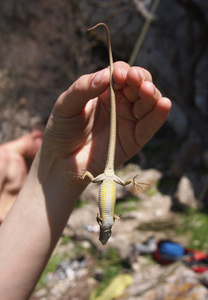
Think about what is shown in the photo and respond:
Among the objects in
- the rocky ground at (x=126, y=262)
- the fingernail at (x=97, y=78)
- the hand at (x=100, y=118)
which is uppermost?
the fingernail at (x=97, y=78)

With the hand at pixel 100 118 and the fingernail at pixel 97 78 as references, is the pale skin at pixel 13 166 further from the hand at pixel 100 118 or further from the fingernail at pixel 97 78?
the fingernail at pixel 97 78

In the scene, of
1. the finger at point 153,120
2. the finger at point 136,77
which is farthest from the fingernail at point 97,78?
the finger at point 153,120

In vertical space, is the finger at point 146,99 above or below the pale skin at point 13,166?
above

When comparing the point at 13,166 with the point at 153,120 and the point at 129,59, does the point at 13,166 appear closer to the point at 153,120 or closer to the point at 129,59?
the point at 153,120

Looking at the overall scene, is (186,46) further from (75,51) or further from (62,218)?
(62,218)

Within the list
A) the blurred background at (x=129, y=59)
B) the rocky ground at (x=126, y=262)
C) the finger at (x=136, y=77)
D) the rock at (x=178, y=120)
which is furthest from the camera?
the rock at (x=178, y=120)

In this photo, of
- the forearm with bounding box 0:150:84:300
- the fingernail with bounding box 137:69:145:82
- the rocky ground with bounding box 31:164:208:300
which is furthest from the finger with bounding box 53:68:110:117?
the rocky ground with bounding box 31:164:208:300

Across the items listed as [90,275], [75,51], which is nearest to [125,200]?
[90,275]

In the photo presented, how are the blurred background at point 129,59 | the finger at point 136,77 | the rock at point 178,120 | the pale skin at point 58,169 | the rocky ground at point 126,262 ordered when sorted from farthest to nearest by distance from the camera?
1. the rock at point 178,120
2. the blurred background at point 129,59
3. the rocky ground at point 126,262
4. the pale skin at point 58,169
5. the finger at point 136,77
